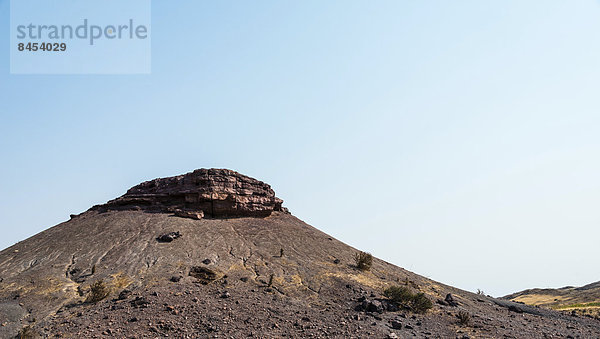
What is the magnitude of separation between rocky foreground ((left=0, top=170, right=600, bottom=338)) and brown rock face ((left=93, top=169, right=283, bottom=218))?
Result: 0.36ft

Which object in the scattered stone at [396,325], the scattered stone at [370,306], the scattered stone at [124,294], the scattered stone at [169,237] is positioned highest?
the scattered stone at [169,237]

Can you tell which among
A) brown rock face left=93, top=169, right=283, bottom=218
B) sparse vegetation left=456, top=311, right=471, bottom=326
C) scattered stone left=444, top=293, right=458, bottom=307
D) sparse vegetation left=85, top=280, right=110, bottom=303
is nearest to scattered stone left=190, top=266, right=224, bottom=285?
sparse vegetation left=85, top=280, right=110, bottom=303

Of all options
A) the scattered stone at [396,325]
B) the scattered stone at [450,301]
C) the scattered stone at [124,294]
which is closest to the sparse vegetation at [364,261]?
the scattered stone at [450,301]

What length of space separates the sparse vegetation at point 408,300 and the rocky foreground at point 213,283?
0.97ft

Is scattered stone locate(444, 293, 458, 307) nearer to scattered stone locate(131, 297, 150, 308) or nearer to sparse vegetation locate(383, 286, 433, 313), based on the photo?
sparse vegetation locate(383, 286, 433, 313)

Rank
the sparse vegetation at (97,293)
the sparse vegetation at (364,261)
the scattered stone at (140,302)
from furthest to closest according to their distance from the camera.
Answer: the sparse vegetation at (364,261), the sparse vegetation at (97,293), the scattered stone at (140,302)

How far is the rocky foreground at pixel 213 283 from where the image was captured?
19.2m

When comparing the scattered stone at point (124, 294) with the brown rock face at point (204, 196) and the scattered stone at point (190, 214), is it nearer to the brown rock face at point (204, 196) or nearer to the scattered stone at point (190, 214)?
the scattered stone at point (190, 214)

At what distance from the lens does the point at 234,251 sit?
2833 cm

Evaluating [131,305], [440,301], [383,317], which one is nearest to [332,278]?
[383,317]

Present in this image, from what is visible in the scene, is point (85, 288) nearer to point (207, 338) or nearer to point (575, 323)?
point (207, 338)

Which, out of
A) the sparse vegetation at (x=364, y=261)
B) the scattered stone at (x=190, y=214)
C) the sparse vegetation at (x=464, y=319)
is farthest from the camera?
the scattered stone at (x=190, y=214)

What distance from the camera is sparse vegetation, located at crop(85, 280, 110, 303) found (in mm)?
21031

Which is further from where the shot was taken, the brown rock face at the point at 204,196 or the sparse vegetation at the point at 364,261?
the brown rock face at the point at 204,196
